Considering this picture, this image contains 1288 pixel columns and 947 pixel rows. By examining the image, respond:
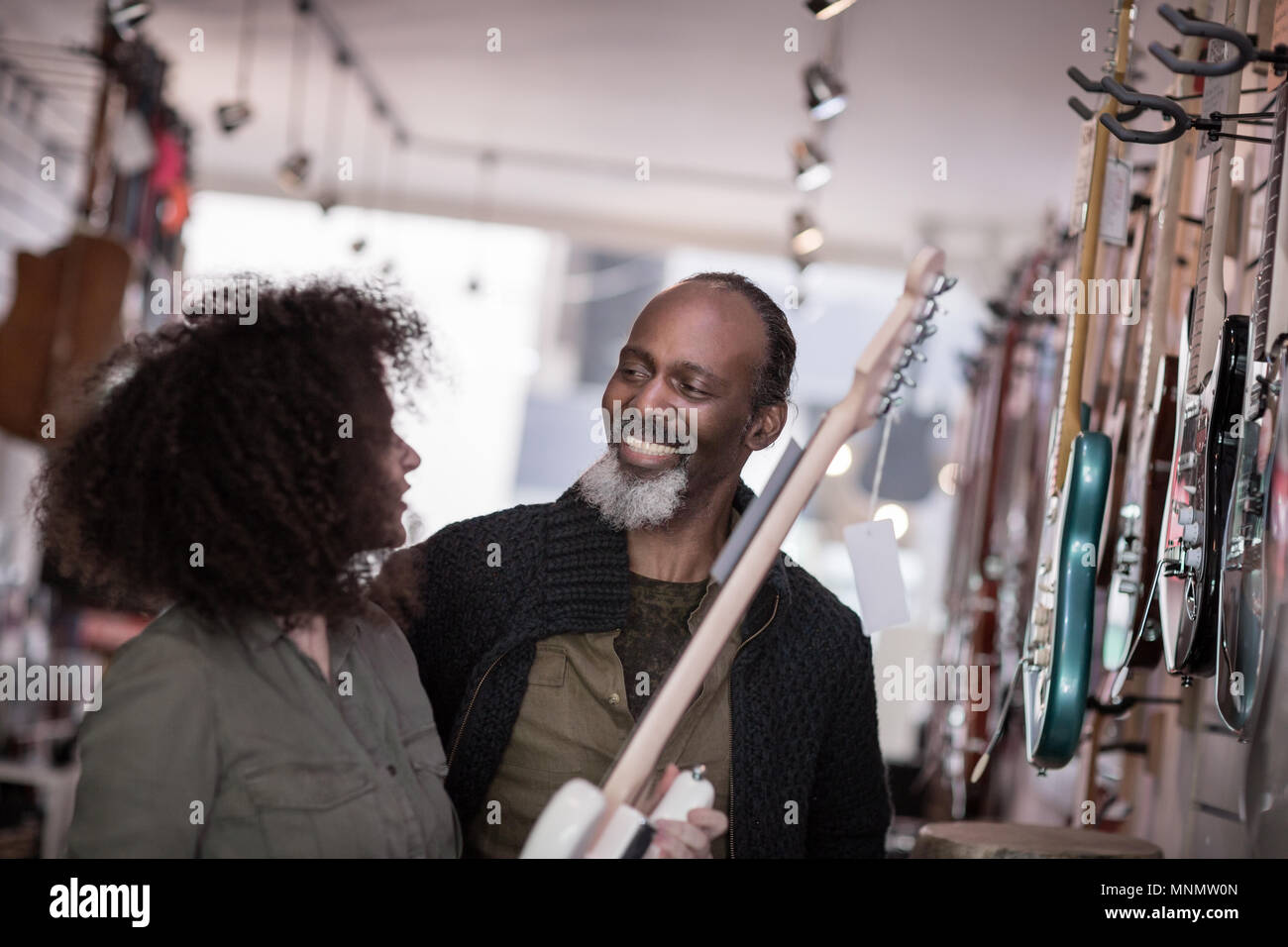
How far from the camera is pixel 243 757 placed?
4.02 feet

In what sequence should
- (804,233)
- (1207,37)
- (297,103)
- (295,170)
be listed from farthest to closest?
(297,103) → (804,233) → (295,170) → (1207,37)

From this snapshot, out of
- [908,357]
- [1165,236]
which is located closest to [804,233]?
[1165,236]

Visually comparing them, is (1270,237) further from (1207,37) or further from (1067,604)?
(1067,604)

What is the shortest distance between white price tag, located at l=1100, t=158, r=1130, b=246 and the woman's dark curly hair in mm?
1239

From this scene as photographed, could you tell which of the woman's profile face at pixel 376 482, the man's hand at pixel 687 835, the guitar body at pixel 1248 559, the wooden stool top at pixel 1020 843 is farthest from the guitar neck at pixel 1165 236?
the woman's profile face at pixel 376 482

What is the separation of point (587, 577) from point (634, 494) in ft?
0.46

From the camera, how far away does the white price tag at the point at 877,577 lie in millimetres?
1621

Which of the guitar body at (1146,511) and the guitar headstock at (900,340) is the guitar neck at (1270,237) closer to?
the guitar body at (1146,511)

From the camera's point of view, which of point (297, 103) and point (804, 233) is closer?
point (804, 233)

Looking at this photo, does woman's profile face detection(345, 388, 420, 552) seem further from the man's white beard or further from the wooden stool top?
the wooden stool top

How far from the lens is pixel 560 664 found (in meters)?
1.83

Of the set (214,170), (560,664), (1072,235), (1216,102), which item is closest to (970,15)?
(1072,235)

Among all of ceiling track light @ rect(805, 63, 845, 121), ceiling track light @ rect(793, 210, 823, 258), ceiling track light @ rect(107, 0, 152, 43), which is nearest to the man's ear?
ceiling track light @ rect(805, 63, 845, 121)
